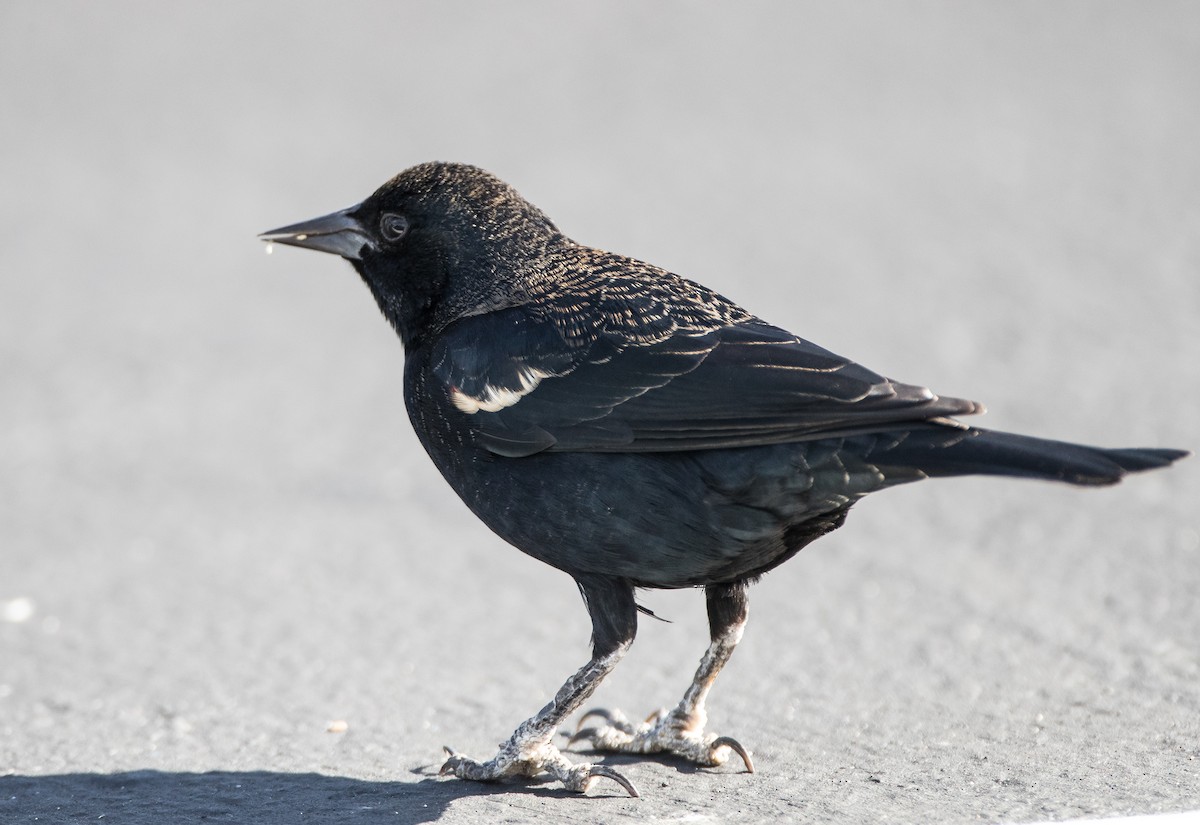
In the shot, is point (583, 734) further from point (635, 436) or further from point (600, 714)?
point (635, 436)

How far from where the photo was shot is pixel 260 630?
582 centimetres

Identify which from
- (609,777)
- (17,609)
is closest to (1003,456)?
(609,777)

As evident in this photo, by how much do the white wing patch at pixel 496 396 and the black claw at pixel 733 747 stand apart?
112cm

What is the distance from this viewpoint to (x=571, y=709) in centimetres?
420

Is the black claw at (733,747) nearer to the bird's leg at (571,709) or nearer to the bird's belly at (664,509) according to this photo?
the bird's leg at (571,709)

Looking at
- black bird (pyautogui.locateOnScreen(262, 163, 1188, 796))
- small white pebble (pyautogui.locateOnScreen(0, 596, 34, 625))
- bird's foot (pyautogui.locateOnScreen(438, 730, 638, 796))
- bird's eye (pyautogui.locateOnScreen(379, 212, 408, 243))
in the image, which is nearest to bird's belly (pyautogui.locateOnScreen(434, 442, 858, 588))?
black bird (pyautogui.locateOnScreen(262, 163, 1188, 796))

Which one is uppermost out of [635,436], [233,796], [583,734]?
[635,436]

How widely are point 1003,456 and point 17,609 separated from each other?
162 inches

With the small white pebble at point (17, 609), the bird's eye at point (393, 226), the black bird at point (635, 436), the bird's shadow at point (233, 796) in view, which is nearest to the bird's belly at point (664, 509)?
the black bird at point (635, 436)

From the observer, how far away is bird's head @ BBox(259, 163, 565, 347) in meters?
4.61

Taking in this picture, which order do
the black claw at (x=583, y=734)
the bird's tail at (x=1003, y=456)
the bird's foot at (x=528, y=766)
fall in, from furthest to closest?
1. the black claw at (x=583, y=734)
2. the bird's foot at (x=528, y=766)
3. the bird's tail at (x=1003, y=456)

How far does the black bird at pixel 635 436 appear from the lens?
381cm

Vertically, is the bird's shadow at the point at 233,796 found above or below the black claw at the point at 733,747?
below

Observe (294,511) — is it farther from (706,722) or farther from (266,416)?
(706,722)
